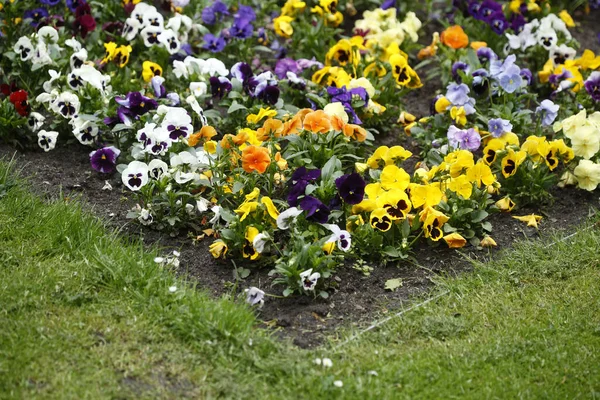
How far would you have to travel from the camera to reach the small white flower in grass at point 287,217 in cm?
417

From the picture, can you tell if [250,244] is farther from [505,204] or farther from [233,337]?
[505,204]

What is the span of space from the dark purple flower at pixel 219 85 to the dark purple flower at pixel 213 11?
102 cm

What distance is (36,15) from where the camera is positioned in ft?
19.2

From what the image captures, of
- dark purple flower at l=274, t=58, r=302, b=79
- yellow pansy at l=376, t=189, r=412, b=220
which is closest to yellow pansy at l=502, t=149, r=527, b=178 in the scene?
→ yellow pansy at l=376, t=189, r=412, b=220

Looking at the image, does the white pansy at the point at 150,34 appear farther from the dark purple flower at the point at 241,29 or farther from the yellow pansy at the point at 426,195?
the yellow pansy at the point at 426,195

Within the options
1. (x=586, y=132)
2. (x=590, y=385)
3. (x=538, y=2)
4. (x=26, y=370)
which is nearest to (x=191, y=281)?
(x=26, y=370)

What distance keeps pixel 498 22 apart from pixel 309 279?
313cm

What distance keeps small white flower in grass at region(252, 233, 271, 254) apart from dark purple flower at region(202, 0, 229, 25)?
252cm

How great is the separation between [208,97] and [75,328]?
81.6 inches

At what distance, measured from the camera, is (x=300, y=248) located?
4141mm

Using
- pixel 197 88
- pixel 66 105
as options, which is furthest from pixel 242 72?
pixel 66 105

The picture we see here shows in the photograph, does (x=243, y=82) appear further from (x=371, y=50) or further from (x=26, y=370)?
(x=26, y=370)

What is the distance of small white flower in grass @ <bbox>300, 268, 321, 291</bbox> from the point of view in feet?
13.2

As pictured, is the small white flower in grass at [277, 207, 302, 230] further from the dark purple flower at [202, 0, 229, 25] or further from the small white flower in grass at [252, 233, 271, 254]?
the dark purple flower at [202, 0, 229, 25]
